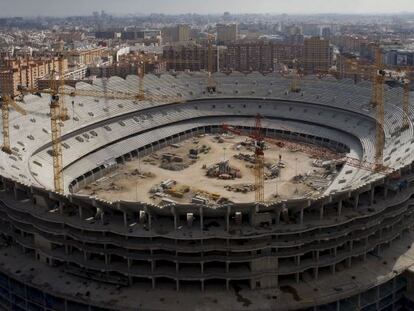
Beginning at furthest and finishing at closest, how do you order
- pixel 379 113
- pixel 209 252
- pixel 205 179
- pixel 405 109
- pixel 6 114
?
pixel 379 113
pixel 405 109
pixel 205 179
pixel 6 114
pixel 209 252

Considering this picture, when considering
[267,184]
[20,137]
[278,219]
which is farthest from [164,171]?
[278,219]

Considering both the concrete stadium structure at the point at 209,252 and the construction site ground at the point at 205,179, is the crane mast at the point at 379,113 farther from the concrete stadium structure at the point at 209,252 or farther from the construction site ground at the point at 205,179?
the concrete stadium structure at the point at 209,252

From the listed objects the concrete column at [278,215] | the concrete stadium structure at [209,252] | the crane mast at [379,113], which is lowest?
the concrete stadium structure at [209,252]

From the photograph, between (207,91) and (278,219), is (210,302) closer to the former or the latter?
(278,219)

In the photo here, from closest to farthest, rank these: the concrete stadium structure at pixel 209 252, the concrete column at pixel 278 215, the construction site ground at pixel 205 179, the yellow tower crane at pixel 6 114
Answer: the concrete stadium structure at pixel 209 252 < the concrete column at pixel 278 215 < the construction site ground at pixel 205 179 < the yellow tower crane at pixel 6 114

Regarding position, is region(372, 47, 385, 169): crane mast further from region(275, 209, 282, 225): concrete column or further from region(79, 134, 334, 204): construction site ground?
region(275, 209, 282, 225): concrete column

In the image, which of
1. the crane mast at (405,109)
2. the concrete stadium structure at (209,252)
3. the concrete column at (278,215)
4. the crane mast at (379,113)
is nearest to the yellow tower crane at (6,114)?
the concrete stadium structure at (209,252)

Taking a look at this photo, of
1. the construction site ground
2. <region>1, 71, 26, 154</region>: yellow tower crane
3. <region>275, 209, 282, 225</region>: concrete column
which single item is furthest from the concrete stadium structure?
the construction site ground

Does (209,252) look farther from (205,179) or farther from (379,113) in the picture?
(379,113)

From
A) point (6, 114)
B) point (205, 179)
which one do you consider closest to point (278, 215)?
point (205, 179)
